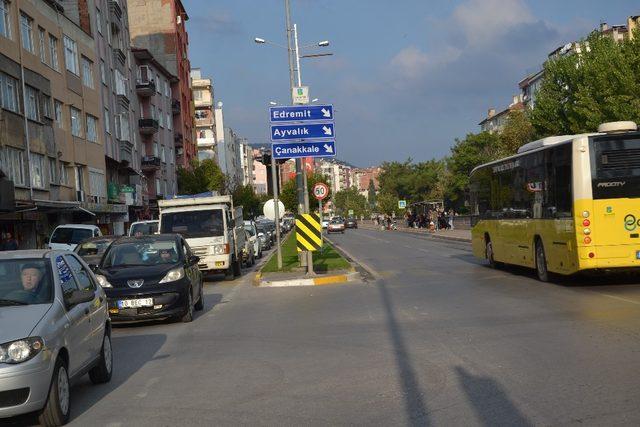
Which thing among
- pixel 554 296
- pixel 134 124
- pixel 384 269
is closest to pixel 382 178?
pixel 134 124

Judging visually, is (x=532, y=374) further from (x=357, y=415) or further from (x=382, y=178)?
(x=382, y=178)

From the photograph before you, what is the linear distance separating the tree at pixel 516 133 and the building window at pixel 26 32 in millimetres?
30542

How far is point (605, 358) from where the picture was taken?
8195 millimetres

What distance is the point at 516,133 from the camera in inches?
2046

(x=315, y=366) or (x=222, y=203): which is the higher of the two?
(x=222, y=203)

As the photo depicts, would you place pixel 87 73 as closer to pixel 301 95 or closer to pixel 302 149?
pixel 301 95

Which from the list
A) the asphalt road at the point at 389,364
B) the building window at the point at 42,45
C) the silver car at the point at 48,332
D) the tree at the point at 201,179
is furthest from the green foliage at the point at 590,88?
the silver car at the point at 48,332

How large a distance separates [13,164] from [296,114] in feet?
49.8

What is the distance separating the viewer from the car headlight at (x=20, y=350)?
599cm

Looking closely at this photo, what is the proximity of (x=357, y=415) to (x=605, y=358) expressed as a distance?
10.8 feet

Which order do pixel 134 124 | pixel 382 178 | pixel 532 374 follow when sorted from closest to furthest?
pixel 532 374 < pixel 134 124 < pixel 382 178

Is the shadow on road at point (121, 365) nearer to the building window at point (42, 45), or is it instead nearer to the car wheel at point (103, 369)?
the car wheel at point (103, 369)

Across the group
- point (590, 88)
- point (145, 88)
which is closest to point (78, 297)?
point (590, 88)

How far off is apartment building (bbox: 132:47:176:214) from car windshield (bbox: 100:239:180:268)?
47022 millimetres
